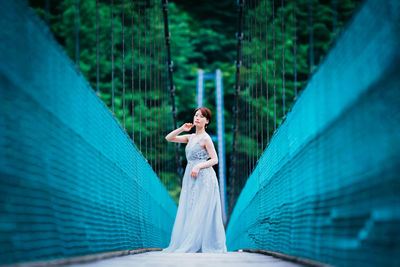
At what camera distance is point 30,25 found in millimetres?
1191

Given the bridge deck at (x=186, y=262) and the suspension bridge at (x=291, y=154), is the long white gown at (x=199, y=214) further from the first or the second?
the suspension bridge at (x=291, y=154)

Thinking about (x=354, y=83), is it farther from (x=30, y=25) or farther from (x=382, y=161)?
(x=30, y=25)

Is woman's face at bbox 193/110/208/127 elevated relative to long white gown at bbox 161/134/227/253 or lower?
elevated

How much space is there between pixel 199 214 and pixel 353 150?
2.79 m

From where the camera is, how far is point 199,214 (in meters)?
3.82

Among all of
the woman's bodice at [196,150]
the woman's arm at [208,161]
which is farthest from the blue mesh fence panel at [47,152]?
the woman's bodice at [196,150]

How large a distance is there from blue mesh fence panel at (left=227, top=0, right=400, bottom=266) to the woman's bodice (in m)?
2.04

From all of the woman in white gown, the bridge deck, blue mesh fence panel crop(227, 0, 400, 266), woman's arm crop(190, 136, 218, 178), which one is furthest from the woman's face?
blue mesh fence panel crop(227, 0, 400, 266)

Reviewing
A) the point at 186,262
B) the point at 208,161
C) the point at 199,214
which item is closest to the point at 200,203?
the point at 199,214

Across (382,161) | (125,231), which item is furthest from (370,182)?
(125,231)

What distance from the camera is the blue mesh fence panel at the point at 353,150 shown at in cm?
89

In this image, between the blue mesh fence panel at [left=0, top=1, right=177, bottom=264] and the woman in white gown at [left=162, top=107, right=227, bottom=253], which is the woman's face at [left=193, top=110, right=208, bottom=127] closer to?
the woman in white gown at [left=162, top=107, right=227, bottom=253]

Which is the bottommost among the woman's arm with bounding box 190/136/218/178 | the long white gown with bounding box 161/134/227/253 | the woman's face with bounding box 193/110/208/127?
the long white gown with bounding box 161/134/227/253

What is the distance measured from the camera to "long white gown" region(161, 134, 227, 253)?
373cm
